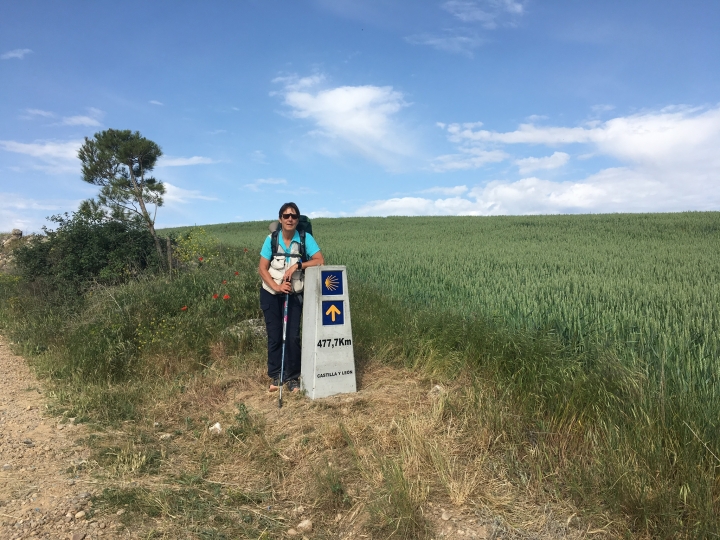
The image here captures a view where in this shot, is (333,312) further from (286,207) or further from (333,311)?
(286,207)

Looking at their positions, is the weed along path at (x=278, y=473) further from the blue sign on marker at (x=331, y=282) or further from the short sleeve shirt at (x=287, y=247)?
the short sleeve shirt at (x=287, y=247)

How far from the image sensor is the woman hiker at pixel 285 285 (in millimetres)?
5180

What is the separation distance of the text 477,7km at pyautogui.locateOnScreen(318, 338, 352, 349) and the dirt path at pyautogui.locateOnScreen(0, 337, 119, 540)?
2343 millimetres

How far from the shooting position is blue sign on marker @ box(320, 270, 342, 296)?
509 cm

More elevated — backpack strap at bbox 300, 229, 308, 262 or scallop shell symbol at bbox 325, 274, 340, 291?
backpack strap at bbox 300, 229, 308, 262

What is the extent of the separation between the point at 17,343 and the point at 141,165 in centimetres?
648

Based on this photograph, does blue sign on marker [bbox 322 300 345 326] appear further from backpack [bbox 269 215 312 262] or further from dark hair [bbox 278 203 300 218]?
dark hair [bbox 278 203 300 218]

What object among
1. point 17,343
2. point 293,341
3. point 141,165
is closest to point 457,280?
point 293,341

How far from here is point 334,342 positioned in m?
5.13

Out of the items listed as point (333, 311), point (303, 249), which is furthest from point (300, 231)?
point (333, 311)

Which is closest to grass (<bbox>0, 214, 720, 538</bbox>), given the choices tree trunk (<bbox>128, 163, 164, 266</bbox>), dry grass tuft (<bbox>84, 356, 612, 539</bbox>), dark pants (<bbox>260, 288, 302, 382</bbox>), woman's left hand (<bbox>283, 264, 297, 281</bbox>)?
dry grass tuft (<bbox>84, 356, 612, 539</bbox>)

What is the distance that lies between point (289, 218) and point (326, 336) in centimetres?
133

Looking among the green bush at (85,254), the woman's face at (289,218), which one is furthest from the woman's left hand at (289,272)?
the green bush at (85,254)

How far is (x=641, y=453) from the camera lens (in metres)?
2.98
